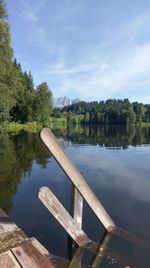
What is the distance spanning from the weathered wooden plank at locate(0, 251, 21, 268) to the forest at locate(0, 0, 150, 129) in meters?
36.4

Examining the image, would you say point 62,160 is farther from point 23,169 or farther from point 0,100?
point 0,100

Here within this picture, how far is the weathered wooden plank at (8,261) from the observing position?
11.6 ft

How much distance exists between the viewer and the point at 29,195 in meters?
12.0

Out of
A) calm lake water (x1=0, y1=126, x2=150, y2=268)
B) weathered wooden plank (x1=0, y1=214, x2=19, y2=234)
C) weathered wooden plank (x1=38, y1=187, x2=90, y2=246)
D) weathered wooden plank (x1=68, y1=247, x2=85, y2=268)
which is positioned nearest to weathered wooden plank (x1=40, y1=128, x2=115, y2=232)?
weathered wooden plank (x1=38, y1=187, x2=90, y2=246)

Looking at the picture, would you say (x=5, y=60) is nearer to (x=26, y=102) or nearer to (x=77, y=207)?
(x=77, y=207)

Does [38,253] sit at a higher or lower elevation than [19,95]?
lower

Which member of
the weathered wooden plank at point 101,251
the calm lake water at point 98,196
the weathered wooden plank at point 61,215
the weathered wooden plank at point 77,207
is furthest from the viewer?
the calm lake water at point 98,196

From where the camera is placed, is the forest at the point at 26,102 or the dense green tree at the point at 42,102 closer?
the forest at the point at 26,102

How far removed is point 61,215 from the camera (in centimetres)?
645

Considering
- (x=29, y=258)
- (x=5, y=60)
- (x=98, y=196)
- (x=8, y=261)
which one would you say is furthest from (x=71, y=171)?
(x=5, y=60)

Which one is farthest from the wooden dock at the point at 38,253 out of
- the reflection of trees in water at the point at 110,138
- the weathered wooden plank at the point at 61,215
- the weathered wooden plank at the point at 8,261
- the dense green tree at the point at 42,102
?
the dense green tree at the point at 42,102

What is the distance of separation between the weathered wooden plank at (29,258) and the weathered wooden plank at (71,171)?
8.07 feet

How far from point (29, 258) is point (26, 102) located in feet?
250

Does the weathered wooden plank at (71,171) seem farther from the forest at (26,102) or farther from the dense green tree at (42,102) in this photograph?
the dense green tree at (42,102)
